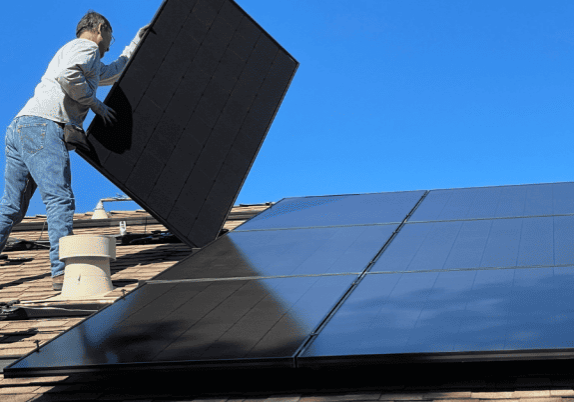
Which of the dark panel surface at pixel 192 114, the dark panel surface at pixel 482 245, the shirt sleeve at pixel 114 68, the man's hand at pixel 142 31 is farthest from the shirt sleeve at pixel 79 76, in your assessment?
the dark panel surface at pixel 482 245

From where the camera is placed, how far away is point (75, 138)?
634 centimetres

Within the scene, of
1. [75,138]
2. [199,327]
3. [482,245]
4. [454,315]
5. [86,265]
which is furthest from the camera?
[75,138]

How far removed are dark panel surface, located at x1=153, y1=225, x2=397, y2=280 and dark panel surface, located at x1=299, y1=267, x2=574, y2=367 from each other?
25.5 inches

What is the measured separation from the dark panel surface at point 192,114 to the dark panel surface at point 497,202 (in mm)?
1901

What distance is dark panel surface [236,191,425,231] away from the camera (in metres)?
6.35

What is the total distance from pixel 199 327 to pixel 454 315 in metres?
1.36

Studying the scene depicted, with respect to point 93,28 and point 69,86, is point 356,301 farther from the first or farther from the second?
point 93,28

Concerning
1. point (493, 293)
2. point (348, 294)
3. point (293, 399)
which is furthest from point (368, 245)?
point (293, 399)

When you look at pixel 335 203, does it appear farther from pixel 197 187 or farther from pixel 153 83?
pixel 153 83

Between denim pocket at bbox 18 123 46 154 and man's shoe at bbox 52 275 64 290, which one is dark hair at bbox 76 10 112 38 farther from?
man's shoe at bbox 52 275 64 290

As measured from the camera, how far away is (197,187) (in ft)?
22.6

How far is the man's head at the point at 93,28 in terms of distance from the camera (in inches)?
264

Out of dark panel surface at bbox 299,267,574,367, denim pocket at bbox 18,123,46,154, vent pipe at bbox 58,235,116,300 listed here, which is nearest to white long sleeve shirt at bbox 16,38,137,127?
denim pocket at bbox 18,123,46,154

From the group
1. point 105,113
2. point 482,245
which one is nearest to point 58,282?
point 105,113
